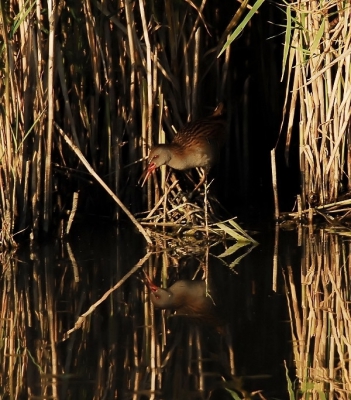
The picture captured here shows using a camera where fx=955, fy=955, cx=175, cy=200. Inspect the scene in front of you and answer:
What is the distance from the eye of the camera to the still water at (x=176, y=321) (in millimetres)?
4043

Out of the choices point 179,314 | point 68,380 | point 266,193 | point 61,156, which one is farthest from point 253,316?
point 266,193

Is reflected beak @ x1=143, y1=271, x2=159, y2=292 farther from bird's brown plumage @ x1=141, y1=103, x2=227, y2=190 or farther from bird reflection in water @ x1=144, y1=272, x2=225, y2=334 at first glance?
bird's brown plumage @ x1=141, y1=103, x2=227, y2=190

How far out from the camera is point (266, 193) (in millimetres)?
8031

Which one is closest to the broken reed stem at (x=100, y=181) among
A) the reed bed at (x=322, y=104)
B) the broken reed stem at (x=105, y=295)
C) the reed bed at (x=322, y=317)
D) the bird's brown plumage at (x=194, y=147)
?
the broken reed stem at (x=105, y=295)

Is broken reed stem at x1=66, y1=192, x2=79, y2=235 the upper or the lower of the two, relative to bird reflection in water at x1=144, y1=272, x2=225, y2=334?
upper

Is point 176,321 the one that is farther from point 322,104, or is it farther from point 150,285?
point 322,104

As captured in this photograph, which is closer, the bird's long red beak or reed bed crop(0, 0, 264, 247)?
reed bed crop(0, 0, 264, 247)

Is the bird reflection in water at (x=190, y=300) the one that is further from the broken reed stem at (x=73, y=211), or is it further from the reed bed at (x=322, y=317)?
the broken reed stem at (x=73, y=211)

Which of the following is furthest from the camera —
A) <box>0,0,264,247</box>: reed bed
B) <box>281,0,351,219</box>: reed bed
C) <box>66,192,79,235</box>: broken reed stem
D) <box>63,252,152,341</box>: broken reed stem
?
<box>66,192,79,235</box>: broken reed stem

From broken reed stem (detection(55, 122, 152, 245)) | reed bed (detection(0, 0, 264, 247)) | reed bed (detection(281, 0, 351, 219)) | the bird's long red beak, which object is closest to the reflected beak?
broken reed stem (detection(55, 122, 152, 245))

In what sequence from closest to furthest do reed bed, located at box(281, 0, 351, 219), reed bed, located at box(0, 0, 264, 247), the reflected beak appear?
the reflected beak < reed bed, located at box(0, 0, 264, 247) < reed bed, located at box(281, 0, 351, 219)

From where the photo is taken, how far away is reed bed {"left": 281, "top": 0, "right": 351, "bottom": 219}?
249 inches

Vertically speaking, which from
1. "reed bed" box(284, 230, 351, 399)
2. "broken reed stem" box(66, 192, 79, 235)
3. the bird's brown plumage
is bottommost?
"reed bed" box(284, 230, 351, 399)

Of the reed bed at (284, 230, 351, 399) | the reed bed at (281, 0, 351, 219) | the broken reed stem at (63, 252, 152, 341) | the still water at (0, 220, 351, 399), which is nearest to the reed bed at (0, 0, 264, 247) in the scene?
the still water at (0, 220, 351, 399)
